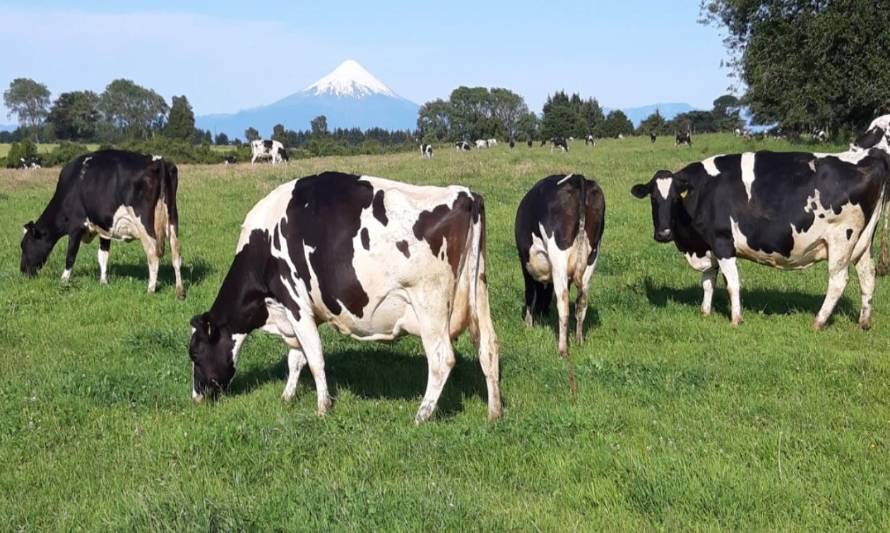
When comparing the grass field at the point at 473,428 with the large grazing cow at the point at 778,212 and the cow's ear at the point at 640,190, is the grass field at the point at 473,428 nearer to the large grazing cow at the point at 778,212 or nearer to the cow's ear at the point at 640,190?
the large grazing cow at the point at 778,212

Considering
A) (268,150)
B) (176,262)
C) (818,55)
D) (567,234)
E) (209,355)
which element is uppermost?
(818,55)

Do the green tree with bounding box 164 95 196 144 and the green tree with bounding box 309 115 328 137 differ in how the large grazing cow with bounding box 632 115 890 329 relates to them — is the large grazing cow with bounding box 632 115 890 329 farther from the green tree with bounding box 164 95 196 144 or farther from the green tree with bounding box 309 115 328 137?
the green tree with bounding box 309 115 328 137

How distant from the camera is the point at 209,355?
7.66 m

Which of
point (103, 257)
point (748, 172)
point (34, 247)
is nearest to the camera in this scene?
point (748, 172)

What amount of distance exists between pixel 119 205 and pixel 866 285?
37.9 ft

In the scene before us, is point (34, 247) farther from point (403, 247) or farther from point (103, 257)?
point (403, 247)

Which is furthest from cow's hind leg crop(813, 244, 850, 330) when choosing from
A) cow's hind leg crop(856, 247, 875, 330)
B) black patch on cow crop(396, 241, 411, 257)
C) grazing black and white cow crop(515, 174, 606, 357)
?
black patch on cow crop(396, 241, 411, 257)

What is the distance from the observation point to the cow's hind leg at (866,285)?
32.6 ft

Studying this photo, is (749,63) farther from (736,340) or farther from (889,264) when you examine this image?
(736,340)

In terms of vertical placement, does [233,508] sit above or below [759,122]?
below

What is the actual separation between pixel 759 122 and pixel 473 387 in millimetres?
41402

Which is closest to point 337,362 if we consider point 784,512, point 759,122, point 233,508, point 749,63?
point 233,508

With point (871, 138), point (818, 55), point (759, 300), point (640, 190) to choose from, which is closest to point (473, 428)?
point (640, 190)

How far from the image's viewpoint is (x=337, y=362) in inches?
344
